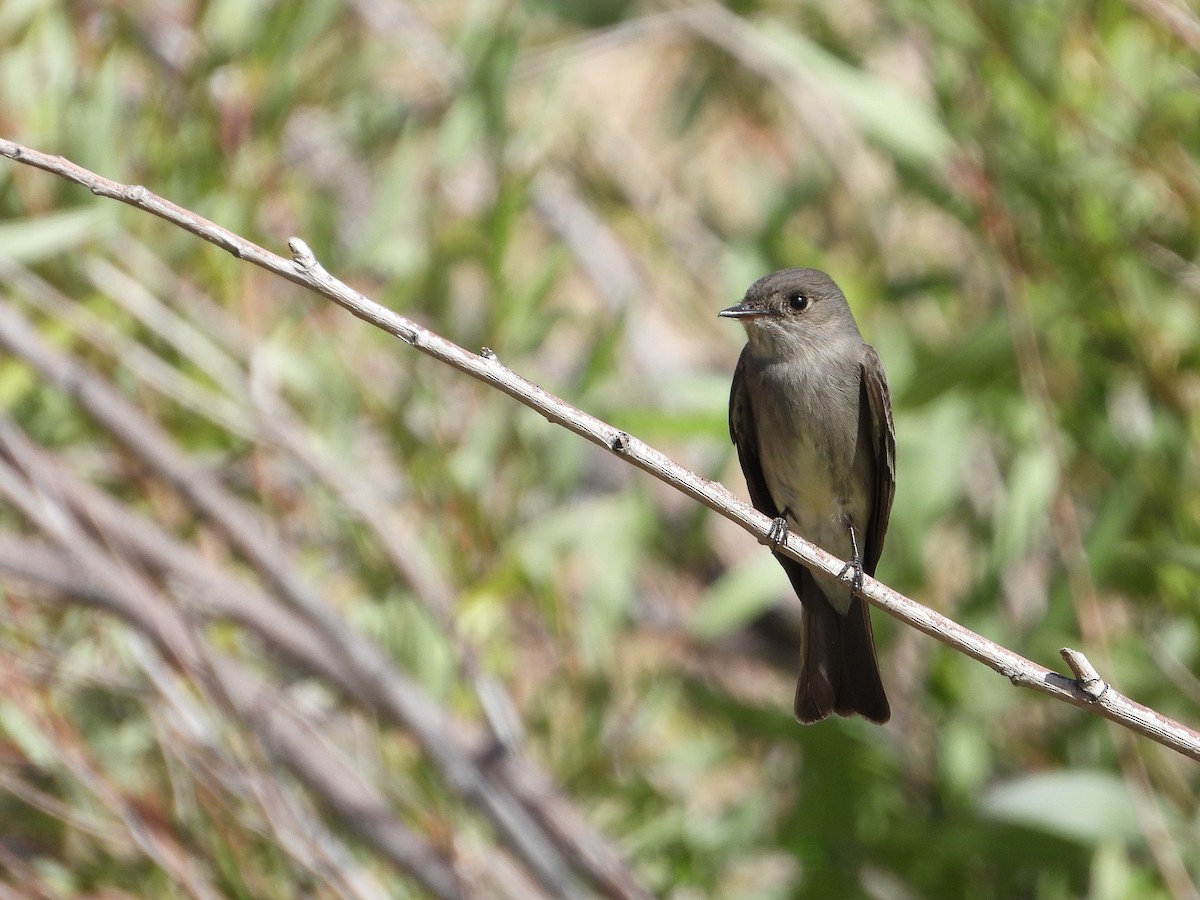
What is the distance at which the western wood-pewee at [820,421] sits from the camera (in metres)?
3.92

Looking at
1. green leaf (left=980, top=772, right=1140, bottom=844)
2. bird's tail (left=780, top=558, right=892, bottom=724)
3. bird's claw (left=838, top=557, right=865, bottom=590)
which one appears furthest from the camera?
green leaf (left=980, top=772, right=1140, bottom=844)

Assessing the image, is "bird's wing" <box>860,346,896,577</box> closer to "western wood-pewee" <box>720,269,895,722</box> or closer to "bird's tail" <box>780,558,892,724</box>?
"western wood-pewee" <box>720,269,895,722</box>

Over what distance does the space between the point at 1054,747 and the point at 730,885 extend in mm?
1052

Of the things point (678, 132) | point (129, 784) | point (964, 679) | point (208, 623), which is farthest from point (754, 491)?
point (678, 132)

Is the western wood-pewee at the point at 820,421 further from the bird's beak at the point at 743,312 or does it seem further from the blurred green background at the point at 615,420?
the blurred green background at the point at 615,420

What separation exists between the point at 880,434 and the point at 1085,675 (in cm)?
172

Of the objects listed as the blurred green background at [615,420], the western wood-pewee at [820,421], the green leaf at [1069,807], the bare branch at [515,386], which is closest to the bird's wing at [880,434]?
the western wood-pewee at [820,421]

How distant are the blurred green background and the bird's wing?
0.32 metres

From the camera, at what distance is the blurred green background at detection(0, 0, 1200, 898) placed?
4.04 m

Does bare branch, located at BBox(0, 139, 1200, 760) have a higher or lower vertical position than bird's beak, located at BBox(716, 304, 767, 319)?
lower

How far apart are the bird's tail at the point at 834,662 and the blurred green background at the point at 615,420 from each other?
0.34 meters

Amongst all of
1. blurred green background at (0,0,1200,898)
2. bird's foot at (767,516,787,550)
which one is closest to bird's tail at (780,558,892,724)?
blurred green background at (0,0,1200,898)

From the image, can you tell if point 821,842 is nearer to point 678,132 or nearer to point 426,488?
point 426,488

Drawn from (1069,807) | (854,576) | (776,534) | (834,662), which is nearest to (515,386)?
(776,534)
